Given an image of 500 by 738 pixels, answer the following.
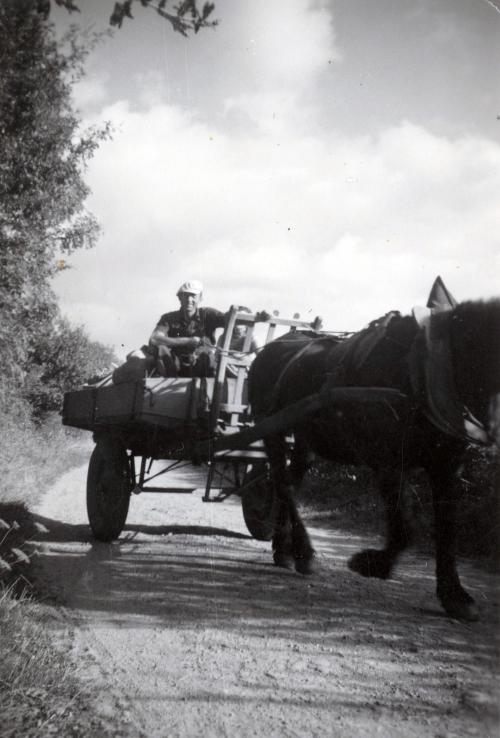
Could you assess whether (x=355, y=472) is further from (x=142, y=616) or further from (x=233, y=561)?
(x=142, y=616)

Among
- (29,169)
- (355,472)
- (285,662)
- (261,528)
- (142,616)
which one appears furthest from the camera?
(355,472)

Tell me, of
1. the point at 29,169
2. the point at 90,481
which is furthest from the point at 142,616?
the point at 29,169

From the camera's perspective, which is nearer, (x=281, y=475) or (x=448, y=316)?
(x=448, y=316)

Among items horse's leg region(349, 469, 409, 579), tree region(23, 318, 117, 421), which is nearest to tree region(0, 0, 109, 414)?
horse's leg region(349, 469, 409, 579)

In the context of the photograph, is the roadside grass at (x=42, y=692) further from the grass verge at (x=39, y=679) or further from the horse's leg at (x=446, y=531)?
the horse's leg at (x=446, y=531)

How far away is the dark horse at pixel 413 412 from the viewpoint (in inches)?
131

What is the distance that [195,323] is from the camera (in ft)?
19.6

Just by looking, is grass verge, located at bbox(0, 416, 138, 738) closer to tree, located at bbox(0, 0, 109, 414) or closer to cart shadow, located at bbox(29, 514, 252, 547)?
cart shadow, located at bbox(29, 514, 252, 547)

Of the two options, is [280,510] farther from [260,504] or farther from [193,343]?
[193,343]

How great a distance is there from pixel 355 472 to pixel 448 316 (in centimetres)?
610

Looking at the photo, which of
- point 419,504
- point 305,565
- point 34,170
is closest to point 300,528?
point 305,565

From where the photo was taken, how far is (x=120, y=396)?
540 centimetres

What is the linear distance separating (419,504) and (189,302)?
3.66m

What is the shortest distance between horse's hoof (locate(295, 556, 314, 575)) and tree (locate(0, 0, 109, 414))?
3.29 m
